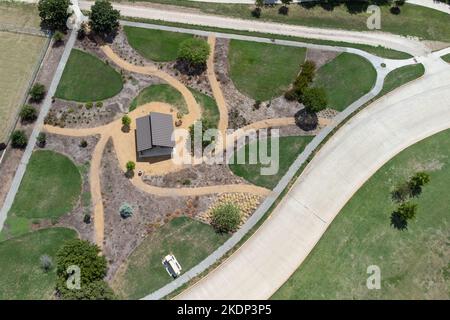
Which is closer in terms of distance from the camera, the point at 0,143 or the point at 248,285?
the point at 248,285

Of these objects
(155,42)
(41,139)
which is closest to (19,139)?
(41,139)

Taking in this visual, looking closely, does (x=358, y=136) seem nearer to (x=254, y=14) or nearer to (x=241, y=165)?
(x=241, y=165)

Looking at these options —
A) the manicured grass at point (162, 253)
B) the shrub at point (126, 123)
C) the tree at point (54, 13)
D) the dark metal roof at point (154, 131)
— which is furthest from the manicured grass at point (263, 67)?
the tree at point (54, 13)

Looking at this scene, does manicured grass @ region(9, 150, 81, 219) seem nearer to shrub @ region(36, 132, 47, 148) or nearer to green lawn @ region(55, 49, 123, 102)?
shrub @ region(36, 132, 47, 148)

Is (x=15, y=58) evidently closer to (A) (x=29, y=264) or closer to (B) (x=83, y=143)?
(B) (x=83, y=143)

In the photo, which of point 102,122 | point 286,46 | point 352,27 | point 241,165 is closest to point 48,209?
point 102,122

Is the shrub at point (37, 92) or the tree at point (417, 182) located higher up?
the shrub at point (37, 92)

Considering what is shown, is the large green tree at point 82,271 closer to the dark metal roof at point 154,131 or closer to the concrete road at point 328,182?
the concrete road at point 328,182

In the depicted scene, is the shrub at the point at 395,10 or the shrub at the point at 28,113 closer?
the shrub at the point at 28,113
